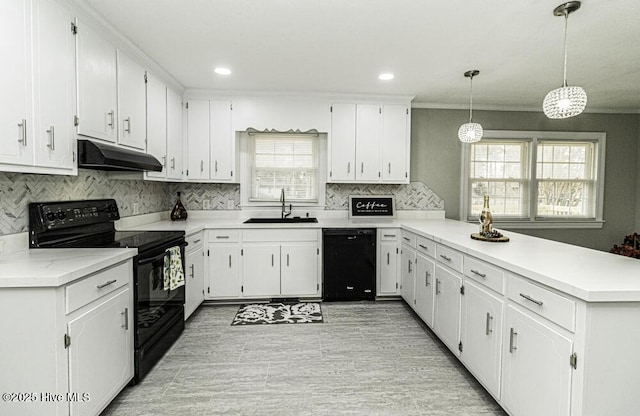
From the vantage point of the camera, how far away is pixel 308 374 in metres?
2.39

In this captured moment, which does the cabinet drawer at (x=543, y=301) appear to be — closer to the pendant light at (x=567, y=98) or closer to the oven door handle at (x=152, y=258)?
the pendant light at (x=567, y=98)

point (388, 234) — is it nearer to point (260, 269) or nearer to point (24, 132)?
point (260, 269)

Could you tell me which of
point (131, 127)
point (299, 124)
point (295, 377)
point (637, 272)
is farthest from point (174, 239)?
point (637, 272)

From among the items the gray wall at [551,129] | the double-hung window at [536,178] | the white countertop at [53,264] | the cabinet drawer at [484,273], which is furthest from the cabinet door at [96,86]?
the double-hung window at [536,178]

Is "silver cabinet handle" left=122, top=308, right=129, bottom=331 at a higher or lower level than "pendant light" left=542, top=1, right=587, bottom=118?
lower

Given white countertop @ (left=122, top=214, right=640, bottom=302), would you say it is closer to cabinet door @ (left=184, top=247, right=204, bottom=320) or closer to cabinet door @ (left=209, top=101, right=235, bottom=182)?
cabinet door @ (left=184, top=247, right=204, bottom=320)

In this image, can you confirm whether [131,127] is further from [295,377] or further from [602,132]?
[602,132]

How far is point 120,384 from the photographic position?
6.71ft

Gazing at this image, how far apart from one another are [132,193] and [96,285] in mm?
1865

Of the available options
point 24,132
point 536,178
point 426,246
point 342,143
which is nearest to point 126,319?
point 24,132

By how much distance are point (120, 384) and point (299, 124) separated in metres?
3.02

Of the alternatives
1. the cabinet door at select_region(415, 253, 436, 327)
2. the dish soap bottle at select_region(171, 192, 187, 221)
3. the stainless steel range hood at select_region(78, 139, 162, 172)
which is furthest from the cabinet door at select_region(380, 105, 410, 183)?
the stainless steel range hood at select_region(78, 139, 162, 172)

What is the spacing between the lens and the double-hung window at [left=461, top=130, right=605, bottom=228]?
4.56 metres

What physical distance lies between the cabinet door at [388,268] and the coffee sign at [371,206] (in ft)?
1.78
